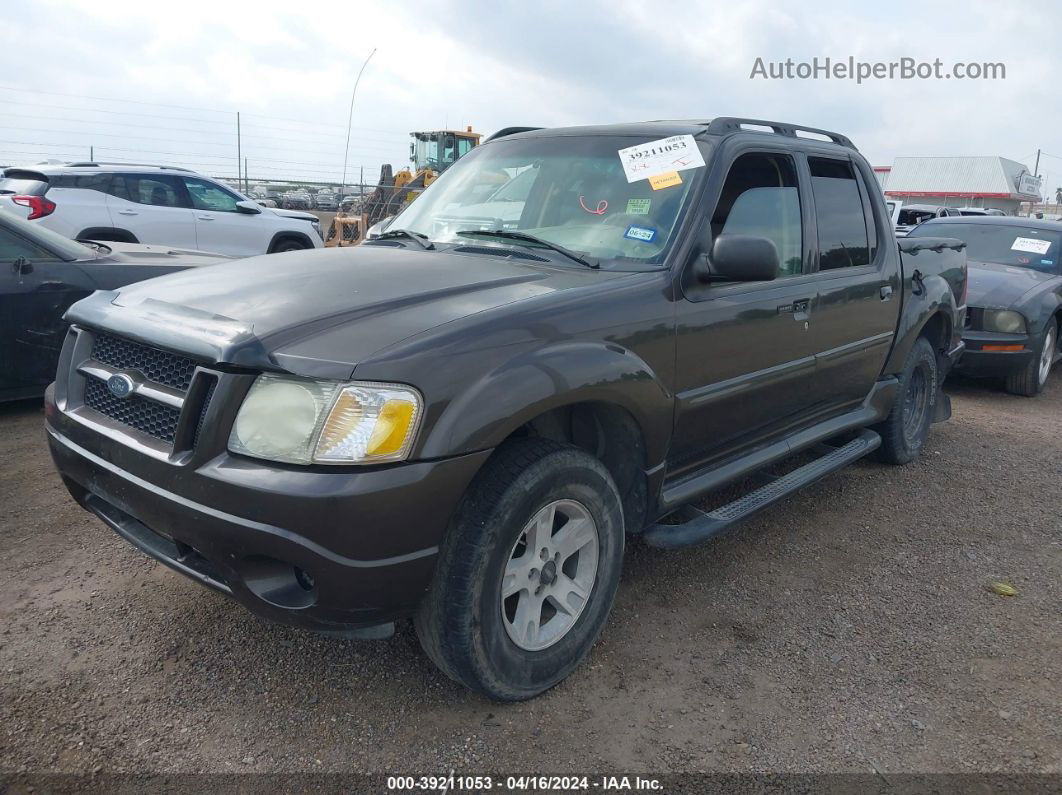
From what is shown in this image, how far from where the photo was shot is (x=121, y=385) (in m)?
2.42

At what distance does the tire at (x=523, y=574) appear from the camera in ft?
7.45

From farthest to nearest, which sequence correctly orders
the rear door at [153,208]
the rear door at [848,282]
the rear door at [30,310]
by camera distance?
the rear door at [153,208] → the rear door at [30,310] → the rear door at [848,282]

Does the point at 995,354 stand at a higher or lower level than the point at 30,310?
lower

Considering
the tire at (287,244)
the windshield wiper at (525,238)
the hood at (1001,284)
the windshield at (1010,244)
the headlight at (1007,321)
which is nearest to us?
the windshield wiper at (525,238)

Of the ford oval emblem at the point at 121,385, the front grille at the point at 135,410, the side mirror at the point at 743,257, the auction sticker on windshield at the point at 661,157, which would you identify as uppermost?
the auction sticker on windshield at the point at 661,157

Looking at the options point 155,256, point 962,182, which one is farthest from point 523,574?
point 962,182

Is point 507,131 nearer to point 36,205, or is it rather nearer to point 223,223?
point 36,205

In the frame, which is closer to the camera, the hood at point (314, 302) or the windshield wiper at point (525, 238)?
the hood at point (314, 302)

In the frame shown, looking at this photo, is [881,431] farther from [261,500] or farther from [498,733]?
[261,500]

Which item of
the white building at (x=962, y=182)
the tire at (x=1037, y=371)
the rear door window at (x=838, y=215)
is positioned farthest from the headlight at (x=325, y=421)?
the white building at (x=962, y=182)

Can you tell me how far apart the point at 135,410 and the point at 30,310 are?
3.25 meters

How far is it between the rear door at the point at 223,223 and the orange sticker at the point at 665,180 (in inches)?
339

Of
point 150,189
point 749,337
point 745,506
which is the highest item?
point 150,189

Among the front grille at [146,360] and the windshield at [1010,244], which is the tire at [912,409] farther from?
the front grille at [146,360]
